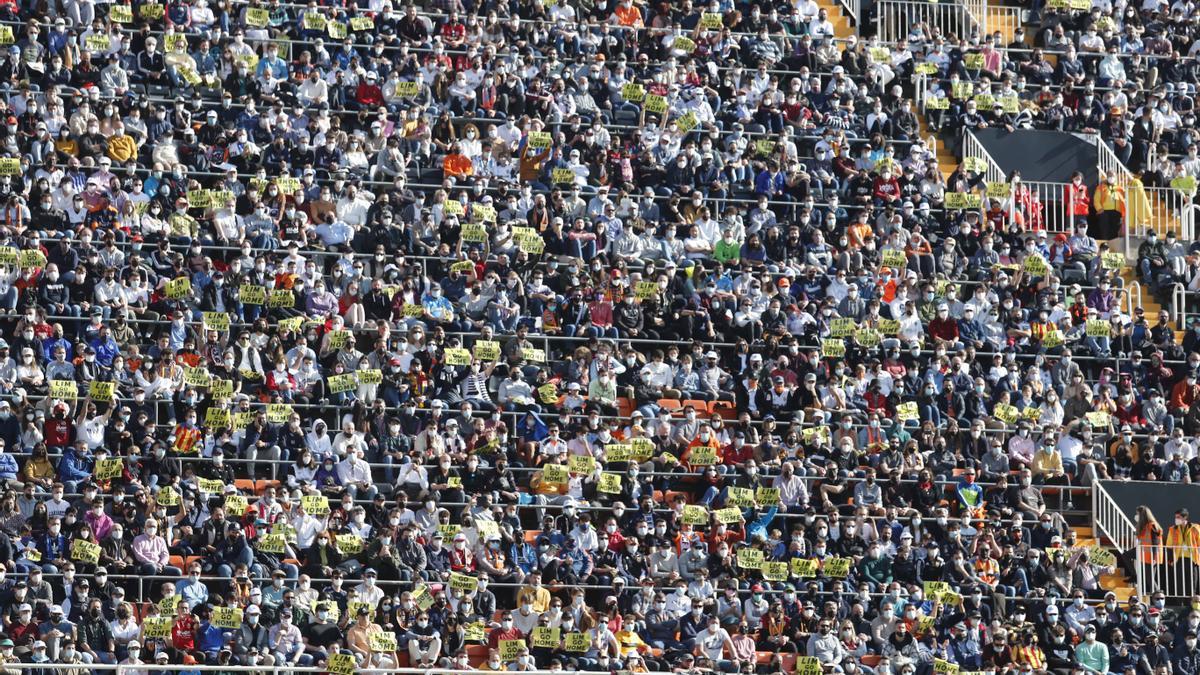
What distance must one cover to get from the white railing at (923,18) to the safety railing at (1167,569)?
12.8 meters

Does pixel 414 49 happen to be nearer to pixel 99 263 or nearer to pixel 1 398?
pixel 99 263

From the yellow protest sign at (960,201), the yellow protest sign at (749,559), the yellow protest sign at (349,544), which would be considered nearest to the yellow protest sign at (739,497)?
the yellow protest sign at (749,559)

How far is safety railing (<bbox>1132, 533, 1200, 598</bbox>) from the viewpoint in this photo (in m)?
42.4

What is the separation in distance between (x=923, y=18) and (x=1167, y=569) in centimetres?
1371

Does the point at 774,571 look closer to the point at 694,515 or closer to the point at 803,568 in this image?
the point at 803,568

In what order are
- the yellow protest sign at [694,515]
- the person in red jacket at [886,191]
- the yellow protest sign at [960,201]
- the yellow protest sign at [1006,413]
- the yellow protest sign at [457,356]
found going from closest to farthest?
the yellow protest sign at [694,515] → the yellow protest sign at [457,356] → the yellow protest sign at [1006,413] → the person in red jacket at [886,191] → the yellow protest sign at [960,201]

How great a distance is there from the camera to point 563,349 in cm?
4412

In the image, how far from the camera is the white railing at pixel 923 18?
5253 cm

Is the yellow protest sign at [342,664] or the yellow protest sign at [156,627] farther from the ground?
the yellow protest sign at [156,627]

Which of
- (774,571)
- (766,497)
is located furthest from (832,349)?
(774,571)

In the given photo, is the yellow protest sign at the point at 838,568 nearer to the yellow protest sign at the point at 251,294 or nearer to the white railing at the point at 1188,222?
the yellow protest sign at the point at 251,294

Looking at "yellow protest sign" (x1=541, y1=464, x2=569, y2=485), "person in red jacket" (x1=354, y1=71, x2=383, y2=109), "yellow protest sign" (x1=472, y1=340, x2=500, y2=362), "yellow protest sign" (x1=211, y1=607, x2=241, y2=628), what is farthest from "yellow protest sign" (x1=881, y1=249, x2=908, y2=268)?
"yellow protest sign" (x1=211, y1=607, x2=241, y2=628)

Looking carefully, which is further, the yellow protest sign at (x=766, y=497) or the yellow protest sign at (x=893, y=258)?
the yellow protest sign at (x=893, y=258)

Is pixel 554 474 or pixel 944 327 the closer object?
pixel 554 474
